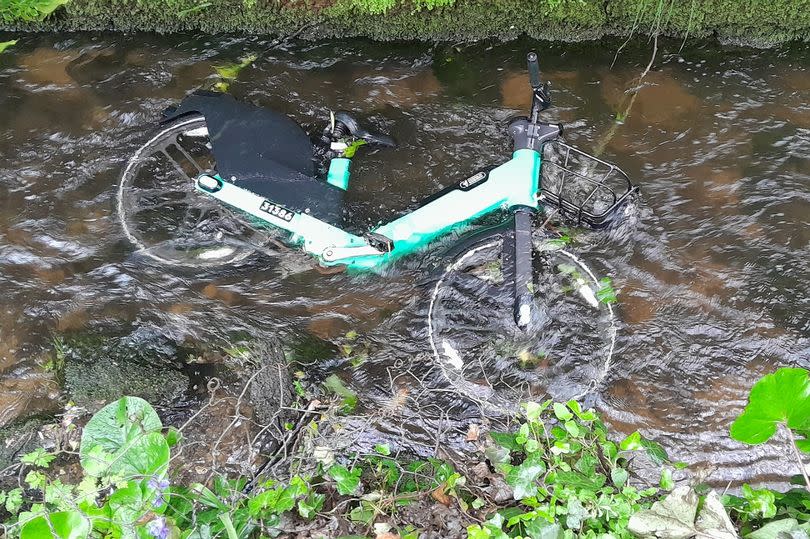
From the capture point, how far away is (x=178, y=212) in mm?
4418

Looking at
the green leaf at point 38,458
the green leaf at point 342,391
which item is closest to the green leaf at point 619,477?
the green leaf at point 342,391

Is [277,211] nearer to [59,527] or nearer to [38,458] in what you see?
[38,458]

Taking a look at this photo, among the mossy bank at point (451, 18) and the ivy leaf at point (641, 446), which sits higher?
the mossy bank at point (451, 18)

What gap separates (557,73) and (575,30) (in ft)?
1.18

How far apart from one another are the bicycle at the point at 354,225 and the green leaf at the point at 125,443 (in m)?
1.48

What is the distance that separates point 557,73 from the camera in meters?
4.70

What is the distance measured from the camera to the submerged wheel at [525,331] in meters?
3.96

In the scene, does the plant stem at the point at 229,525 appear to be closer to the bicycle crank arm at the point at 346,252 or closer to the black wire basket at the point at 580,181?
the bicycle crank arm at the point at 346,252

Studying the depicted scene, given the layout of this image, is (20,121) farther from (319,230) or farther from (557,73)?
(557,73)

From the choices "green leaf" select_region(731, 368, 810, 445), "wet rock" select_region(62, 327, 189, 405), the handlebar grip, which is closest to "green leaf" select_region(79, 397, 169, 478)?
"wet rock" select_region(62, 327, 189, 405)

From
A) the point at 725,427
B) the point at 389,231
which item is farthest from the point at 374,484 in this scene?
the point at 725,427

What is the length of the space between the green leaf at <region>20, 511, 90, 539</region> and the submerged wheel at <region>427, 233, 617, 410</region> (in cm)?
227

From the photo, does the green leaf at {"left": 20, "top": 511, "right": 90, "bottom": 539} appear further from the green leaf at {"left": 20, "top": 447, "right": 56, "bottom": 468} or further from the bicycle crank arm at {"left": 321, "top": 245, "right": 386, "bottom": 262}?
the bicycle crank arm at {"left": 321, "top": 245, "right": 386, "bottom": 262}

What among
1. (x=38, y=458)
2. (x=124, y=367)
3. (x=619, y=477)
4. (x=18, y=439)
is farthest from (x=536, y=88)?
(x=18, y=439)
